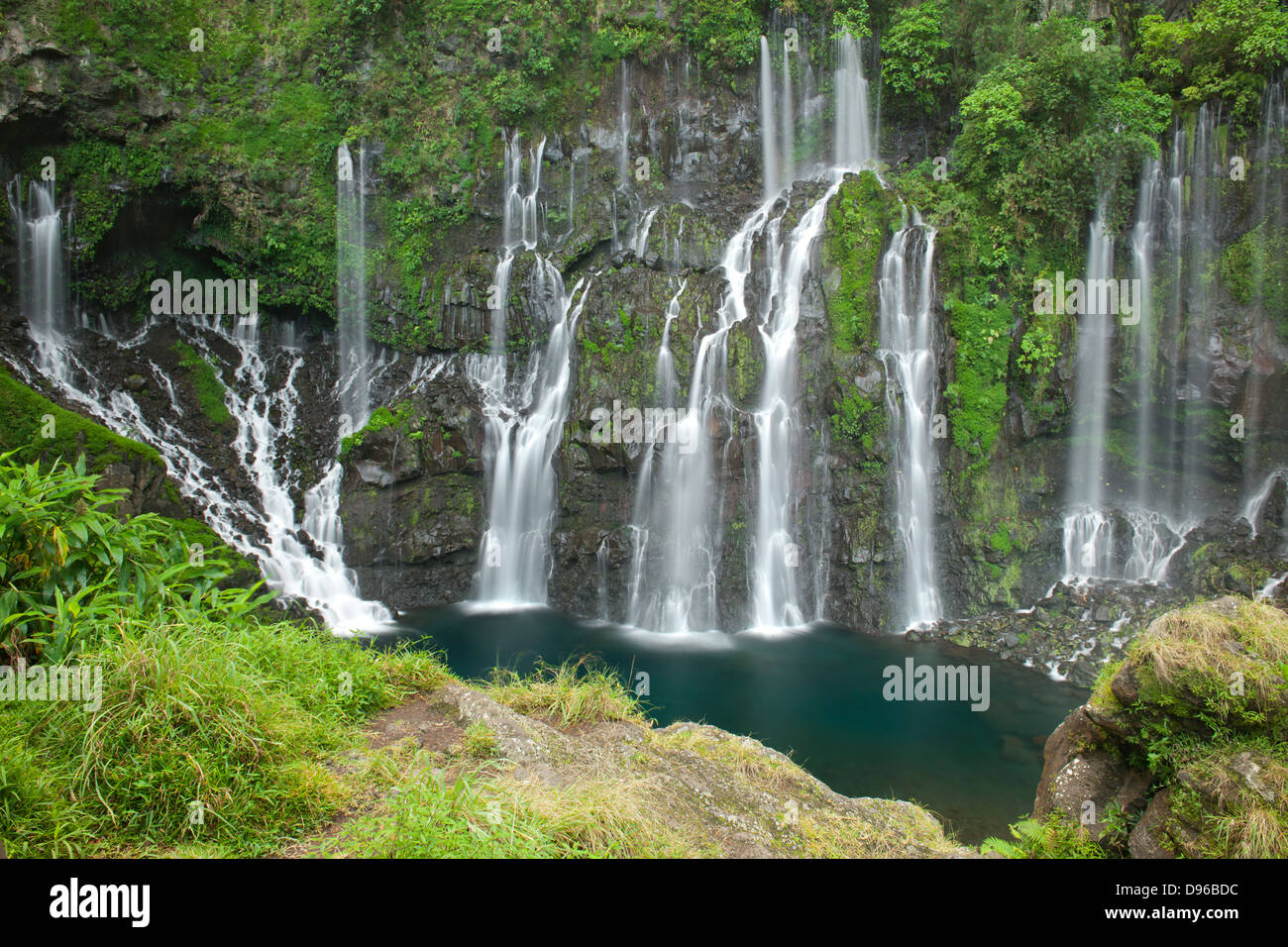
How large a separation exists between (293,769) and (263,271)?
17.6m

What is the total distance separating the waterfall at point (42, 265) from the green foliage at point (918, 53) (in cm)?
1966

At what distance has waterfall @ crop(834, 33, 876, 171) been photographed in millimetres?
19078

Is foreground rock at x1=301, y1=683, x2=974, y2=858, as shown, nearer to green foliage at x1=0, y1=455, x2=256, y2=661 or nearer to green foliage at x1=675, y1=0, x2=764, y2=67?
green foliage at x1=0, y1=455, x2=256, y2=661

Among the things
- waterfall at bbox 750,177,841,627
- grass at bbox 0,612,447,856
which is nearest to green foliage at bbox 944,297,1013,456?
waterfall at bbox 750,177,841,627

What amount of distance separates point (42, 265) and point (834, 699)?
19076 millimetres

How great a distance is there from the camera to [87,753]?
3.47m

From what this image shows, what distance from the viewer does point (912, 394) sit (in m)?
15.3

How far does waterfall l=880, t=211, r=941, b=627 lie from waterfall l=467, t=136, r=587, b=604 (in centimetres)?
677

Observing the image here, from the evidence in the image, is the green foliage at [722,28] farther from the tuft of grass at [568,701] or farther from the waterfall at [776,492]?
the tuft of grass at [568,701]

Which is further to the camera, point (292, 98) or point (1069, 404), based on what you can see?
point (292, 98)

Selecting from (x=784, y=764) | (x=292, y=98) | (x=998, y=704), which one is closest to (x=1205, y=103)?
(x=998, y=704)

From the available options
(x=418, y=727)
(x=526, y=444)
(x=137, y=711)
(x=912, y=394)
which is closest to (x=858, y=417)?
(x=912, y=394)

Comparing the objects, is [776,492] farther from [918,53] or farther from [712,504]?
[918,53]

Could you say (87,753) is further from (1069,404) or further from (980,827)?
(1069,404)
